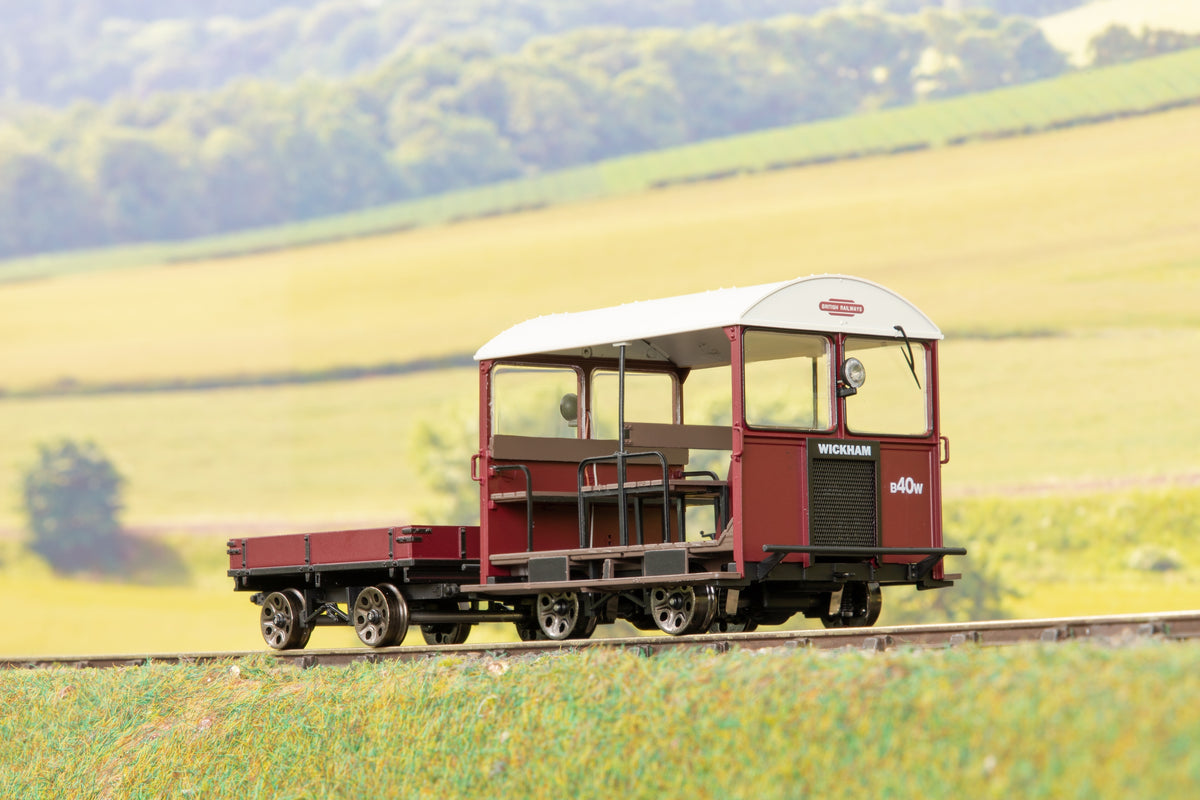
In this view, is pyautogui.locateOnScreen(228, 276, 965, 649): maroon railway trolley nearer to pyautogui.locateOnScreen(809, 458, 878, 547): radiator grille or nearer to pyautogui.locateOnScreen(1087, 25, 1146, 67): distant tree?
pyautogui.locateOnScreen(809, 458, 878, 547): radiator grille

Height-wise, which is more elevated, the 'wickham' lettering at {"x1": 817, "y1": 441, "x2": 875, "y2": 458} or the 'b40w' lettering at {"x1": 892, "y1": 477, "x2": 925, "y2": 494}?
the 'wickham' lettering at {"x1": 817, "y1": 441, "x2": 875, "y2": 458}

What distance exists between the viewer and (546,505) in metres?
15.0

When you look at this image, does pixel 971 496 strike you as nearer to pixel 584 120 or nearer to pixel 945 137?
pixel 945 137

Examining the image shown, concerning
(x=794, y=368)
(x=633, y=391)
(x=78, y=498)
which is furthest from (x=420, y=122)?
(x=794, y=368)

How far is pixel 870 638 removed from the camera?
33.8 feet

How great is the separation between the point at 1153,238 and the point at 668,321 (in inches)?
1717

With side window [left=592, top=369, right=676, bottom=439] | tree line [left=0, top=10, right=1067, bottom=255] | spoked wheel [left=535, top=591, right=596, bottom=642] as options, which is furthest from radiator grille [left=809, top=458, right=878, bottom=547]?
→ tree line [left=0, top=10, right=1067, bottom=255]

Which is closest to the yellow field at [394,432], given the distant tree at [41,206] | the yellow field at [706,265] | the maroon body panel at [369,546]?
the yellow field at [706,265]

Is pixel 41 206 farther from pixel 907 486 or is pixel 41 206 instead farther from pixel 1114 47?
pixel 907 486

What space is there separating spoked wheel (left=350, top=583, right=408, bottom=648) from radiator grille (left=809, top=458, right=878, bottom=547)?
4.36 m

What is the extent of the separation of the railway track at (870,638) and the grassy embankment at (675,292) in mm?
34918

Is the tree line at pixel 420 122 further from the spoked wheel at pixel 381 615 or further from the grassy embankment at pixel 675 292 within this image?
the spoked wheel at pixel 381 615

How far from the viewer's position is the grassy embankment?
161 feet

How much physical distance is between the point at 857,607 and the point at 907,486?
44.6 inches
